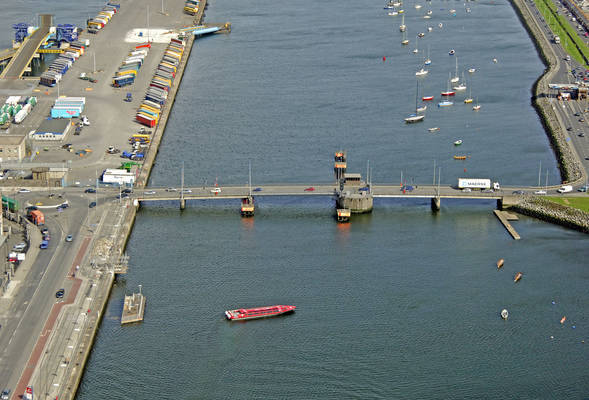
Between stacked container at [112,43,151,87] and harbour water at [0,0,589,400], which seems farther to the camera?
stacked container at [112,43,151,87]

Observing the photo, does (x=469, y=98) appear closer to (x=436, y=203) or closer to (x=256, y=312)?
(x=436, y=203)

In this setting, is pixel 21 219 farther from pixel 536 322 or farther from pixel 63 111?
pixel 536 322

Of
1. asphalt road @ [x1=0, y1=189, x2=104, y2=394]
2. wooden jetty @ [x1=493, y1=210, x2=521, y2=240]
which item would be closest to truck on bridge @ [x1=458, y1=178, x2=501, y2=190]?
wooden jetty @ [x1=493, y1=210, x2=521, y2=240]

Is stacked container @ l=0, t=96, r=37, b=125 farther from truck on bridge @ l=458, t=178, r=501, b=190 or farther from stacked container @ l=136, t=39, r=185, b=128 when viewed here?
truck on bridge @ l=458, t=178, r=501, b=190

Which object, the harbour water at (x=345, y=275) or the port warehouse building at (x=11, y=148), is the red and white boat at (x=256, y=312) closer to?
the harbour water at (x=345, y=275)

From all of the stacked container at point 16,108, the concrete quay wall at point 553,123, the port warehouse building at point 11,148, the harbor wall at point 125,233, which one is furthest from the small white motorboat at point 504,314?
the stacked container at point 16,108
